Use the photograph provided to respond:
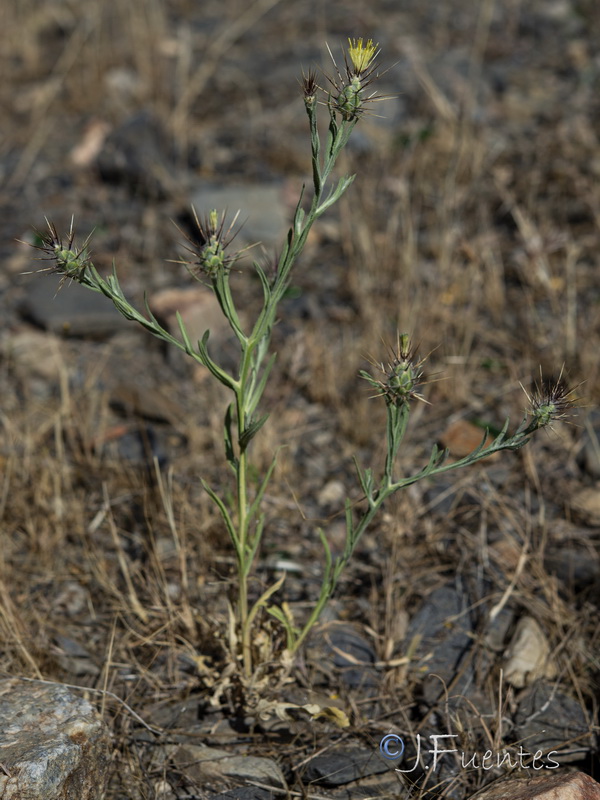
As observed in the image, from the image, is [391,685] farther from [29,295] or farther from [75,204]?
[75,204]

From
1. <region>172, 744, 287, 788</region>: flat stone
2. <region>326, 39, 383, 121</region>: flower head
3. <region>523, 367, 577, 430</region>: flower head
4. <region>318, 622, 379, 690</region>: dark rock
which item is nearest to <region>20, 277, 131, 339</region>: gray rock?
<region>318, 622, 379, 690</region>: dark rock

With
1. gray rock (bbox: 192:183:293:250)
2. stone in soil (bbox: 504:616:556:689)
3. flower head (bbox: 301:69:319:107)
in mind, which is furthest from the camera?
gray rock (bbox: 192:183:293:250)

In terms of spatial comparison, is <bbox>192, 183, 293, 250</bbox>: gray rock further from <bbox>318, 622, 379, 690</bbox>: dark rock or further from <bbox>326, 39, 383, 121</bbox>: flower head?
<bbox>326, 39, 383, 121</bbox>: flower head

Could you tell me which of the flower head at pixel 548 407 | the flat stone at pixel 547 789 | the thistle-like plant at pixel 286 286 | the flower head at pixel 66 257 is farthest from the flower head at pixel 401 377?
the flat stone at pixel 547 789

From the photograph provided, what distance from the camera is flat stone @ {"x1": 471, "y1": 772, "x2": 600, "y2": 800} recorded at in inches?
64.4

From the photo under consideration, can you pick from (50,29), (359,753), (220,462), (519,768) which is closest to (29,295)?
(220,462)

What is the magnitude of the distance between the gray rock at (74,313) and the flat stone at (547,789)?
247cm

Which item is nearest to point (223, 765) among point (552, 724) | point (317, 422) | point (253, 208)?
point (552, 724)

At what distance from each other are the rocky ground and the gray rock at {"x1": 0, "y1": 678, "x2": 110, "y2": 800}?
0.13 m

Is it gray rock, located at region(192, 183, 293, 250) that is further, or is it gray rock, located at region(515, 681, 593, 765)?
gray rock, located at region(192, 183, 293, 250)

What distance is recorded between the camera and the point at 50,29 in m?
6.37

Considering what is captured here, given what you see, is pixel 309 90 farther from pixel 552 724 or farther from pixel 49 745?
pixel 552 724

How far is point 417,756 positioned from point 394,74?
4629mm

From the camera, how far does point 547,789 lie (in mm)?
1650
